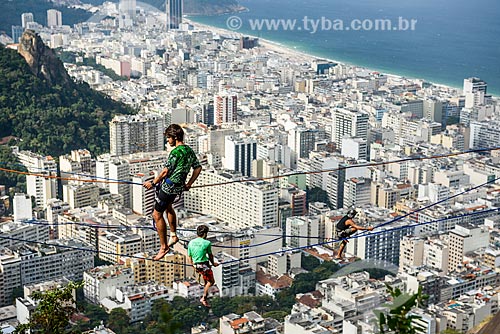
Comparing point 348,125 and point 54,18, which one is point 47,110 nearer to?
point 348,125

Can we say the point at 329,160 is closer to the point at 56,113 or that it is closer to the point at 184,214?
the point at 184,214

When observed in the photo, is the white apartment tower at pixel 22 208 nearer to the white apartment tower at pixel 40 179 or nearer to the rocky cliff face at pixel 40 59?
the white apartment tower at pixel 40 179

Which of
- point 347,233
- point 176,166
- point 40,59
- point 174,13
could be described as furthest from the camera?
point 174,13

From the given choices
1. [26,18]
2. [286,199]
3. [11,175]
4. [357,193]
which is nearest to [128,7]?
[26,18]

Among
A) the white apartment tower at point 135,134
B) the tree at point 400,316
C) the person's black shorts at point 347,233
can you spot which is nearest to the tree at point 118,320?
the person's black shorts at point 347,233

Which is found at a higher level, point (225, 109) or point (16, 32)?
point (16, 32)
